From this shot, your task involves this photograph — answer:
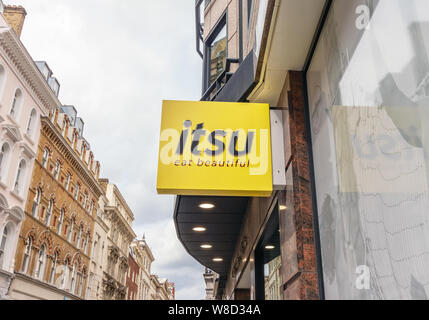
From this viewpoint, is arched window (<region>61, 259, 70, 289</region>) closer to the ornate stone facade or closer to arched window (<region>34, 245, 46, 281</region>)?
arched window (<region>34, 245, 46, 281</region>)

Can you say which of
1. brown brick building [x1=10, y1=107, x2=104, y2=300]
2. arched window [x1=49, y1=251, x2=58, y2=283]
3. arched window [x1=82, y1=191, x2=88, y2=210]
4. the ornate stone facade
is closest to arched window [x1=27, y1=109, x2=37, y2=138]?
brown brick building [x1=10, y1=107, x2=104, y2=300]

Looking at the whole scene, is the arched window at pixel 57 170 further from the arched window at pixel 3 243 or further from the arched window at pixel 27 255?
the arched window at pixel 3 243

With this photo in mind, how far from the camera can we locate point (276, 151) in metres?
3.90

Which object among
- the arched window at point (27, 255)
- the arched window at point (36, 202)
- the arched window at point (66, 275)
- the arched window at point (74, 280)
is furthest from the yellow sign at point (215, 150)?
the arched window at point (74, 280)

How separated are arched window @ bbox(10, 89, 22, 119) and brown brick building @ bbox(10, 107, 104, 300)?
305 cm

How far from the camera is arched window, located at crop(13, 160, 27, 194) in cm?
2413

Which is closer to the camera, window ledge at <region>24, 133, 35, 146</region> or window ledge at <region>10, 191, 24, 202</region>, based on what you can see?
window ledge at <region>10, 191, 24, 202</region>

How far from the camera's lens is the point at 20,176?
24.6m

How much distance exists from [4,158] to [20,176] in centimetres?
215

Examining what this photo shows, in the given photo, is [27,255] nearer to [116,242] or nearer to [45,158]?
[45,158]

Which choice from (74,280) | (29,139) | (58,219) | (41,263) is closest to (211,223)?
(29,139)

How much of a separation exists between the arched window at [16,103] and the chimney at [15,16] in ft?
15.9

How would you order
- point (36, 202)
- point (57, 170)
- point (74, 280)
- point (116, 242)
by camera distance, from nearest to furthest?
point (36, 202) → point (57, 170) → point (74, 280) → point (116, 242)
